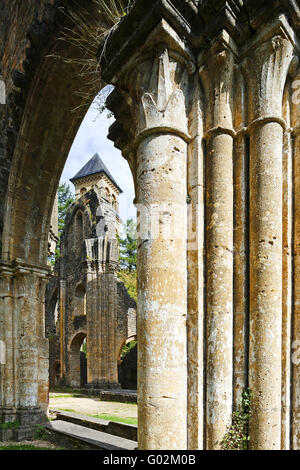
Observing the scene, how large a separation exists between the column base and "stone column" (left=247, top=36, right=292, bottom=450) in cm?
488

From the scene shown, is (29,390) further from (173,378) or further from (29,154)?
(173,378)

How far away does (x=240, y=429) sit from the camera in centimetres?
183

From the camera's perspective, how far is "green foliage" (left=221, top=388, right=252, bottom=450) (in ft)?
5.98

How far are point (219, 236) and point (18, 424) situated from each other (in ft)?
17.1

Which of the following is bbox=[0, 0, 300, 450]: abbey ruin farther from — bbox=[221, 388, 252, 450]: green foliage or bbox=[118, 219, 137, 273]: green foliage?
bbox=[118, 219, 137, 273]: green foliage

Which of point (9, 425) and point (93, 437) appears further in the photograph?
point (9, 425)

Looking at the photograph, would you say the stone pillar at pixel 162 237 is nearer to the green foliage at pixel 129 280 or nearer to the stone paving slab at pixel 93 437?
the stone paving slab at pixel 93 437

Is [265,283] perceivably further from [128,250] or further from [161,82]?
[128,250]

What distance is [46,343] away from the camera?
604 cm

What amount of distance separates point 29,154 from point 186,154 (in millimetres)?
4344

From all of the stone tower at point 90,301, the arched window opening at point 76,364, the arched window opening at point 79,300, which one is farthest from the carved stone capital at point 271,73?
the arched window opening at point 76,364

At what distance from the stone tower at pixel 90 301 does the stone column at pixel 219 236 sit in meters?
13.8

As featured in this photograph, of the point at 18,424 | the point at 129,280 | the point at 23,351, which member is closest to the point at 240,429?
the point at 23,351

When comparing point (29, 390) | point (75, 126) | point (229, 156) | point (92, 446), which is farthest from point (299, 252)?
point (29, 390)
